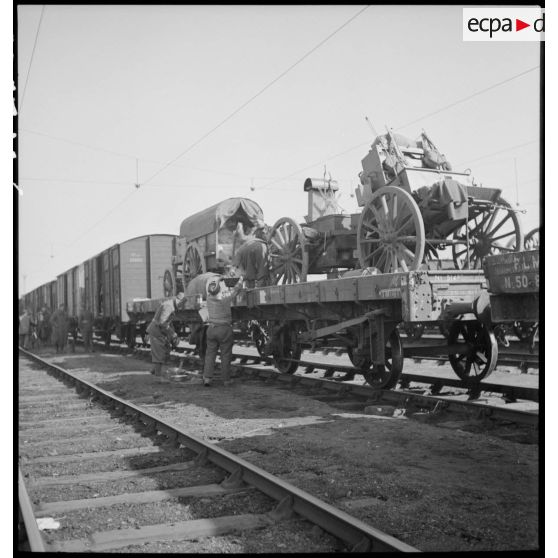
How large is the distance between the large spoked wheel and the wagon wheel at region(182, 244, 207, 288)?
391 cm

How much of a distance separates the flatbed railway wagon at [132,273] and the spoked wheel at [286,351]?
9338mm

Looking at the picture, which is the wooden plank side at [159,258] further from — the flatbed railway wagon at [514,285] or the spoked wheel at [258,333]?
the flatbed railway wagon at [514,285]

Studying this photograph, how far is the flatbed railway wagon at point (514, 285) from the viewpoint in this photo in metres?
4.39

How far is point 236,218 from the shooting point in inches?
547

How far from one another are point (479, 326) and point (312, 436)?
3.20m

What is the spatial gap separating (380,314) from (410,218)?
4.32ft

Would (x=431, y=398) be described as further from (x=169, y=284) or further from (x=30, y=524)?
(x=169, y=284)

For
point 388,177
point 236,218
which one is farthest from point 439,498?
point 236,218

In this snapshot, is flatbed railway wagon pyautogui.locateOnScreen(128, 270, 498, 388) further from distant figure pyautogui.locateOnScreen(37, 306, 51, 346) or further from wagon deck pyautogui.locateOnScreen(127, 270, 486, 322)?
distant figure pyautogui.locateOnScreen(37, 306, 51, 346)

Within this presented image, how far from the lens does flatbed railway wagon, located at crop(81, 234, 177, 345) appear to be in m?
19.8

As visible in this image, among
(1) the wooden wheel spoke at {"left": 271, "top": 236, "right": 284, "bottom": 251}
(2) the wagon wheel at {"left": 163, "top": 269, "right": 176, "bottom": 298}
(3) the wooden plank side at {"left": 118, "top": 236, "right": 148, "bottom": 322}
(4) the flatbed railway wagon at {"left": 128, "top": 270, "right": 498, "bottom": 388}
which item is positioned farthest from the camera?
(3) the wooden plank side at {"left": 118, "top": 236, "right": 148, "bottom": 322}

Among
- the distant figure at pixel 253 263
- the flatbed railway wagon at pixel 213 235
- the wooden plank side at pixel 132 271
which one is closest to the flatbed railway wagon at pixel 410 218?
the distant figure at pixel 253 263

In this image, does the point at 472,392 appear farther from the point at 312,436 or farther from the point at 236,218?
the point at 236,218

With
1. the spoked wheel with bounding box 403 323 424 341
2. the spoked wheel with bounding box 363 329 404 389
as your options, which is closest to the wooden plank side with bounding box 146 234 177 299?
the spoked wheel with bounding box 363 329 404 389
